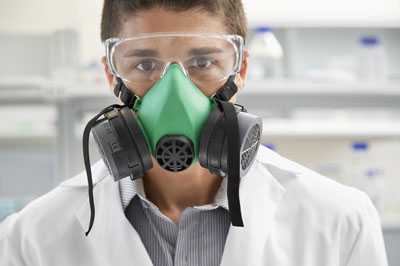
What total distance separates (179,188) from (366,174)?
178 centimetres

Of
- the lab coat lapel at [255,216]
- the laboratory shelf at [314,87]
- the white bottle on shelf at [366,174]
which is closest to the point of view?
the lab coat lapel at [255,216]

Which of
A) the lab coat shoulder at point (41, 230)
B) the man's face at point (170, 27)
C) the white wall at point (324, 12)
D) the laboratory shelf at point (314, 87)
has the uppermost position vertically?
the white wall at point (324, 12)

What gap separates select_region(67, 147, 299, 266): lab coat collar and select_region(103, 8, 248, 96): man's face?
0.81 feet

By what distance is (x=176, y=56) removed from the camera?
1064 mm

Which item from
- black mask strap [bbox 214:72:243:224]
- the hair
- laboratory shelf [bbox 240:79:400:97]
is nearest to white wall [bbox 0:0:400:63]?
laboratory shelf [bbox 240:79:400:97]

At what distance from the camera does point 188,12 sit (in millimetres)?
1091

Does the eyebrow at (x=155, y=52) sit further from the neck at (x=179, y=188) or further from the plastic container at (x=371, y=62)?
the plastic container at (x=371, y=62)

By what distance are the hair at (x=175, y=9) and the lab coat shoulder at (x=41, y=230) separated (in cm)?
39

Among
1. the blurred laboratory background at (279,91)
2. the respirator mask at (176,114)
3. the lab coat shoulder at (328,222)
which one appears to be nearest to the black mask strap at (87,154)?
the respirator mask at (176,114)

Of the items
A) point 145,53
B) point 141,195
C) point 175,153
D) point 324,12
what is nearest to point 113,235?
point 141,195

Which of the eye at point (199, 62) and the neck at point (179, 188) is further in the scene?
the neck at point (179, 188)

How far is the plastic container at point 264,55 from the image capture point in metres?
2.52

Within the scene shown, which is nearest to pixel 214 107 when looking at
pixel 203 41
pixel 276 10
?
pixel 203 41

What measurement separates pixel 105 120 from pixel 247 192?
14.2 inches
